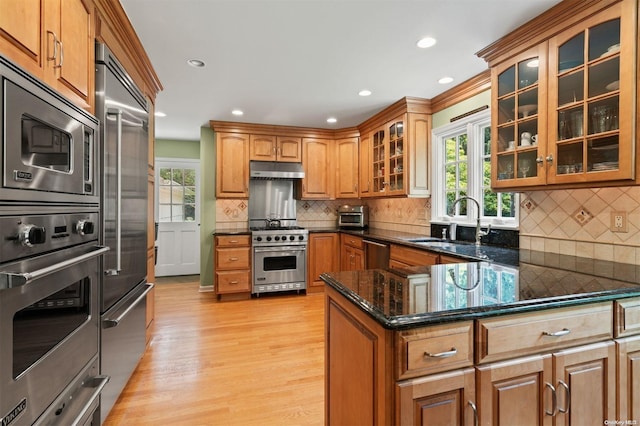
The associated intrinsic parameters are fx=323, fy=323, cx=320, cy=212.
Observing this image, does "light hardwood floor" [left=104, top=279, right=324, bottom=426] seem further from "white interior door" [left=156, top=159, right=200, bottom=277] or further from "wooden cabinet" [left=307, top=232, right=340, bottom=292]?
"white interior door" [left=156, top=159, right=200, bottom=277]

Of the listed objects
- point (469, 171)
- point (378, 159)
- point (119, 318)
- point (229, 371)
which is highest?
point (378, 159)

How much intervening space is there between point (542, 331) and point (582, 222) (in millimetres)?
1486

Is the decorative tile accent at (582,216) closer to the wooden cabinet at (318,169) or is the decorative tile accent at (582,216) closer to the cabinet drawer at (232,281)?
the wooden cabinet at (318,169)

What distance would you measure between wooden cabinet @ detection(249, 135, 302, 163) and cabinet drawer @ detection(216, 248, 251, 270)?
1407 mm

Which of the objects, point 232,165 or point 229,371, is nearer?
point 229,371

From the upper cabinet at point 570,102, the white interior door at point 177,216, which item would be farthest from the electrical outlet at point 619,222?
the white interior door at point 177,216

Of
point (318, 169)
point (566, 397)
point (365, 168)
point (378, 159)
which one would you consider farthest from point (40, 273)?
point (318, 169)

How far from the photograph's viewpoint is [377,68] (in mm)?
2906

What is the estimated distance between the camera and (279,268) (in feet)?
15.3

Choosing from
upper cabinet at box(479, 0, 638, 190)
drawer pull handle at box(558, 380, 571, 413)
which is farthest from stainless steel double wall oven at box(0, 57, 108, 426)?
upper cabinet at box(479, 0, 638, 190)

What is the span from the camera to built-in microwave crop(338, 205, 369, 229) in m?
5.13

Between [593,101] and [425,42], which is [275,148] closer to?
[425,42]

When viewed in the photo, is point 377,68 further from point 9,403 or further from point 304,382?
point 9,403

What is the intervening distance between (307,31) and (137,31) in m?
1.20
